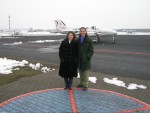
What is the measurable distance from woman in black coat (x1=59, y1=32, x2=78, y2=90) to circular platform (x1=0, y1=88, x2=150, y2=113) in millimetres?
652

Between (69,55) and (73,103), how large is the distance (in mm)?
1697

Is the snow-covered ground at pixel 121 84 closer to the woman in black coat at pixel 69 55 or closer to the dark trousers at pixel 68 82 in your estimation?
the dark trousers at pixel 68 82

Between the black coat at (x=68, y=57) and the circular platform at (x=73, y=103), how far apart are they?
656 mm

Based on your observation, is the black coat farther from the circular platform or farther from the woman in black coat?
the circular platform

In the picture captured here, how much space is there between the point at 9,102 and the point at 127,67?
7285 millimetres

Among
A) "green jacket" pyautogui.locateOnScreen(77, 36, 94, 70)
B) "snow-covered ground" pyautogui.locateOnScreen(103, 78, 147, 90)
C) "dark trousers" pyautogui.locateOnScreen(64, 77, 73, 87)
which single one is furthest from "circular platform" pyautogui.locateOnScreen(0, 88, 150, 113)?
"snow-covered ground" pyautogui.locateOnScreen(103, 78, 147, 90)

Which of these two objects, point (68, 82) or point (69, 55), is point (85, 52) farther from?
point (68, 82)

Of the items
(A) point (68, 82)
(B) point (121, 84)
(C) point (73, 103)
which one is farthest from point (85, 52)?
(B) point (121, 84)

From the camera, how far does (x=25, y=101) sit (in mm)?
5191

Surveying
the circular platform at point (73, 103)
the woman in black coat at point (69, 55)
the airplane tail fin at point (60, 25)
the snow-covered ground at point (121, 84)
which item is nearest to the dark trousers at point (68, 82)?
the woman in black coat at point (69, 55)

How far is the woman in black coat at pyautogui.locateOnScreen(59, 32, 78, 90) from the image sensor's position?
6.21 meters

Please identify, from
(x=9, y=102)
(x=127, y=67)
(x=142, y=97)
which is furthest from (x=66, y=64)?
(x=127, y=67)

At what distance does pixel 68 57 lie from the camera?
246 inches

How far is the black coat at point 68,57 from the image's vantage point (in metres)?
6.22
